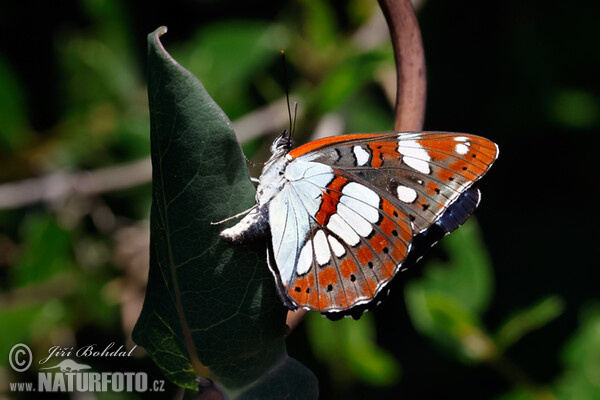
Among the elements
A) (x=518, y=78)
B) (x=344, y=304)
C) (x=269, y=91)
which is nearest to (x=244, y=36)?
(x=269, y=91)

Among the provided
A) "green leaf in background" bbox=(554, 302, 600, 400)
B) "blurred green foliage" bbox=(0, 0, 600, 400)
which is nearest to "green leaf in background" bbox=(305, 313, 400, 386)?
"blurred green foliage" bbox=(0, 0, 600, 400)

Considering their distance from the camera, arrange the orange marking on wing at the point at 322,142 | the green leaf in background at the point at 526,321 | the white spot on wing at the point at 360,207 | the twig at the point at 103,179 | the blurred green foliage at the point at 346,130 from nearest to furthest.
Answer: the orange marking on wing at the point at 322,142
the white spot on wing at the point at 360,207
the green leaf in background at the point at 526,321
the blurred green foliage at the point at 346,130
the twig at the point at 103,179

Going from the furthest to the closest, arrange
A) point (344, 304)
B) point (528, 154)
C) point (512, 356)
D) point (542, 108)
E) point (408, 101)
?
point (528, 154), point (542, 108), point (512, 356), point (344, 304), point (408, 101)

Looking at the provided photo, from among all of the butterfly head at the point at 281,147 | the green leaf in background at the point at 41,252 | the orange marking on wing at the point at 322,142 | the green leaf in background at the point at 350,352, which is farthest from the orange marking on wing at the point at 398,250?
the green leaf in background at the point at 41,252

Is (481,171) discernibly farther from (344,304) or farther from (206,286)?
(206,286)

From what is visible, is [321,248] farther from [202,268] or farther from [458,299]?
[458,299]

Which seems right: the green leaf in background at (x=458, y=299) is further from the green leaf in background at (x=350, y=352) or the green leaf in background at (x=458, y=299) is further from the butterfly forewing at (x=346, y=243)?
the butterfly forewing at (x=346, y=243)
